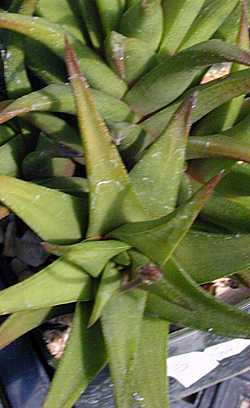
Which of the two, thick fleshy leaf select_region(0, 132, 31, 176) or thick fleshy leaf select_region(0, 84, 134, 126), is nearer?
thick fleshy leaf select_region(0, 84, 134, 126)

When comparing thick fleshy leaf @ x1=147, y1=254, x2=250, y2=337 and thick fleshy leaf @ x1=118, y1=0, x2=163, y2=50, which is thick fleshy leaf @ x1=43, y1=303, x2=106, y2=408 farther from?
thick fleshy leaf @ x1=118, y1=0, x2=163, y2=50

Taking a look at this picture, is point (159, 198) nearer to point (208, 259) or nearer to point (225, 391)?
point (208, 259)

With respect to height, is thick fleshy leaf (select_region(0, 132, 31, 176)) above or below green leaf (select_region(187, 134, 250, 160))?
below

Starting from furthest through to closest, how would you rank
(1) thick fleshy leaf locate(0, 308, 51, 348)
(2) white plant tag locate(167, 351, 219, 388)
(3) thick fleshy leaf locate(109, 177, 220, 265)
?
1. (2) white plant tag locate(167, 351, 219, 388)
2. (1) thick fleshy leaf locate(0, 308, 51, 348)
3. (3) thick fleshy leaf locate(109, 177, 220, 265)

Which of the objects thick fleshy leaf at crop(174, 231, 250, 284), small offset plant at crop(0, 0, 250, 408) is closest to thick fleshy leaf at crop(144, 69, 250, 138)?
small offset plant at crop(0, 0, 250, 408)

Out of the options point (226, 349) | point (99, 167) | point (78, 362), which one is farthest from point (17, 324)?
point (226, 349)

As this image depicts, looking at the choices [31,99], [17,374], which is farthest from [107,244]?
[17,374]
